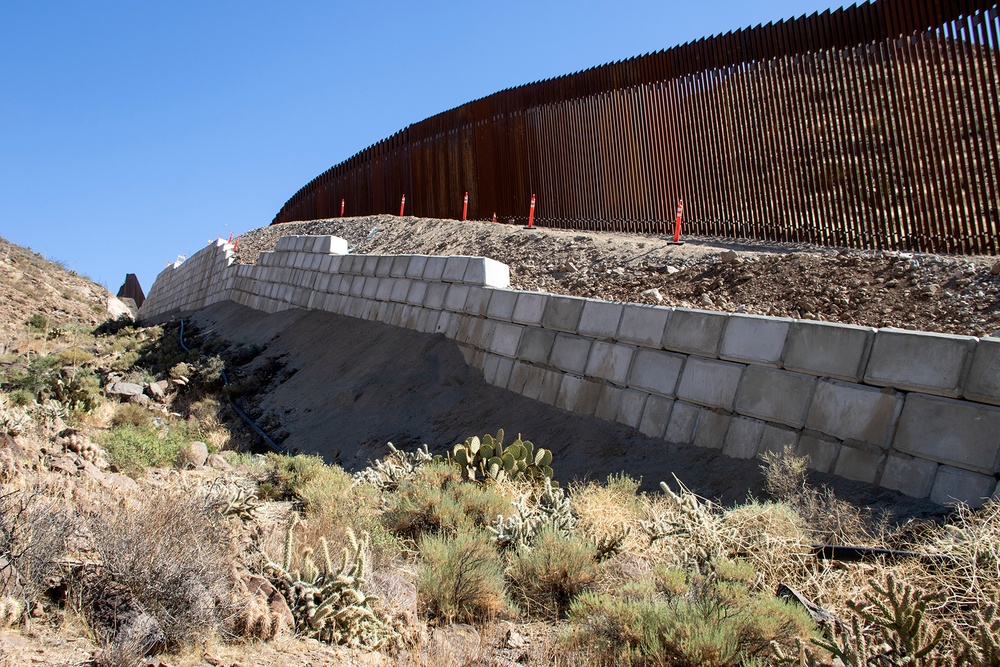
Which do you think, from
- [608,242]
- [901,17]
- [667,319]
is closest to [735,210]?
[608,242]

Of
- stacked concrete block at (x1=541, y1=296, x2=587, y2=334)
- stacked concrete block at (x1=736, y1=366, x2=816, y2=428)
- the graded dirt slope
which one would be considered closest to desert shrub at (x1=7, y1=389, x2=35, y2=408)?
the graded dirt slope

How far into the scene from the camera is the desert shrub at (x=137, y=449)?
826cm

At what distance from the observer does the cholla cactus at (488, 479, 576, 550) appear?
251 inches

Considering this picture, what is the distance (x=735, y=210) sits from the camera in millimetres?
12602

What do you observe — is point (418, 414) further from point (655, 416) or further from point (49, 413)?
point (49, 413)

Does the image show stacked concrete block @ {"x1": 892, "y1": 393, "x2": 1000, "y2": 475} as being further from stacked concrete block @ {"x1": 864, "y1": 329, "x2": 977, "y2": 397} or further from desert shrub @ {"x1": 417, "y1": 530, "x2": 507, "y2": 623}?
desert shrub @ {"x1": 417, "y1": 530, "x2": 507, "y2": 623}

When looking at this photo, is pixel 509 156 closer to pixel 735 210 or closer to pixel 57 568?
pixel 735 210

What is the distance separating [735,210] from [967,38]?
12.4ft

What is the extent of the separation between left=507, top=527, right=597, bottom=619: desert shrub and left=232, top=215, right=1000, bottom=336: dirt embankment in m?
4.57

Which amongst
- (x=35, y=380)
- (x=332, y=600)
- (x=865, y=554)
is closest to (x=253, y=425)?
(x=35, y=380)

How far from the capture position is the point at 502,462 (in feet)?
26.0

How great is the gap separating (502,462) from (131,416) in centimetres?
749

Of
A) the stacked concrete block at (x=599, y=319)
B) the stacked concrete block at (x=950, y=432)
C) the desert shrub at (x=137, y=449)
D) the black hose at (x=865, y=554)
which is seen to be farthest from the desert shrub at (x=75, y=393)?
the stacked concrete block at (x=950, y=432)

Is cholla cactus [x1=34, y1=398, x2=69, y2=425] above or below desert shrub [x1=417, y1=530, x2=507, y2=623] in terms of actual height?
below
